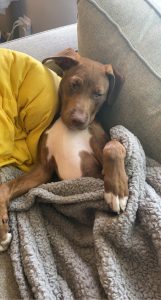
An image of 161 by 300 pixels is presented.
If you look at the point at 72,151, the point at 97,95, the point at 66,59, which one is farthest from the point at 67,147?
→ the point at 66,59

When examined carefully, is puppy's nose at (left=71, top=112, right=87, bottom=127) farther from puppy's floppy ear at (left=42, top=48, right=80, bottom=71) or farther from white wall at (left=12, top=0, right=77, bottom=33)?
white wall at (left=12, top=0, right=77, bottom=33)

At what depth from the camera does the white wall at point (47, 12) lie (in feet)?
8.23

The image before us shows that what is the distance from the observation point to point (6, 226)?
125 cm

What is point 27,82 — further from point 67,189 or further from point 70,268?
point 70,268

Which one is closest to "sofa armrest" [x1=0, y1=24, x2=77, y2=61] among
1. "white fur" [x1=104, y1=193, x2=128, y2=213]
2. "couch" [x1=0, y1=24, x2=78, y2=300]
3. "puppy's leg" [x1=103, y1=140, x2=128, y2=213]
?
"couch" [x1=0, y1=24, x2=78, y2=300]

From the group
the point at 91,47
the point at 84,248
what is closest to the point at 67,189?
the point at 84,248

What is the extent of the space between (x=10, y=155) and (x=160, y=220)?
59 cm

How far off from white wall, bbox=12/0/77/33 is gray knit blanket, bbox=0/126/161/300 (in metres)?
1.40

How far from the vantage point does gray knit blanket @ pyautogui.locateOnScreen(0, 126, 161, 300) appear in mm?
1107

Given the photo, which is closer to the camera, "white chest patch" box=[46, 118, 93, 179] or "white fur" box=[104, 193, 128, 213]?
"white fur" box=[104, 193, 128, 213]

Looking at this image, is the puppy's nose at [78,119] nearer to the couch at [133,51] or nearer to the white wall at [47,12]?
the couch at [133,51]

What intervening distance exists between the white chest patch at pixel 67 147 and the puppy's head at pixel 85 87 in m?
0.04

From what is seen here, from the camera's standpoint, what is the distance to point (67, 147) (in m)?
1.47

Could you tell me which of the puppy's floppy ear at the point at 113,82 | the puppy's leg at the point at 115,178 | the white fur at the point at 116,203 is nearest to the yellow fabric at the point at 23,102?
the puppy's floppy ear at the point at 113,82
